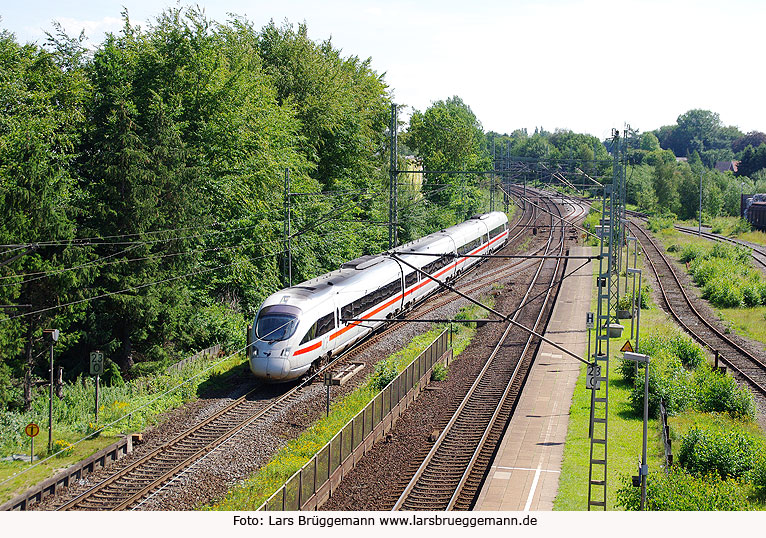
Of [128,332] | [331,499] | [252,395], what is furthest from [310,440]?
[128,332]

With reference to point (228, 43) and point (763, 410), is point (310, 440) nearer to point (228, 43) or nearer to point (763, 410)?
point (763, 410)

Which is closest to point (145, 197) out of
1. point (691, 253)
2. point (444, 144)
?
point (691, 253)

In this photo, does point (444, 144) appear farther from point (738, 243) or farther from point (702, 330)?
point (702, 330)

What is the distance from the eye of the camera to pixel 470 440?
2156cm

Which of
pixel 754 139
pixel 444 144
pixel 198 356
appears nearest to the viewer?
pixel 198 356

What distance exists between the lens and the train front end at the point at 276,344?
23922 mm

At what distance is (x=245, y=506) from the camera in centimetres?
1633

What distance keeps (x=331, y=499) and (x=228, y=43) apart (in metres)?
33.6

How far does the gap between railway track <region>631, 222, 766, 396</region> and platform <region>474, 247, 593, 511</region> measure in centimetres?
599

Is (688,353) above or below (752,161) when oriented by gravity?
below

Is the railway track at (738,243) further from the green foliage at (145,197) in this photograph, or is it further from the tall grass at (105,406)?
the tall grass at (105,406)

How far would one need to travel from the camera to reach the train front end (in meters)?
23.9

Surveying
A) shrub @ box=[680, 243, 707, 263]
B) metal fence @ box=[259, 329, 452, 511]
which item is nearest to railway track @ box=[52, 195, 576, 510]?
metal fence @ box=[259, 329, 452, 511]

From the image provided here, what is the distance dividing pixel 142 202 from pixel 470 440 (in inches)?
602
